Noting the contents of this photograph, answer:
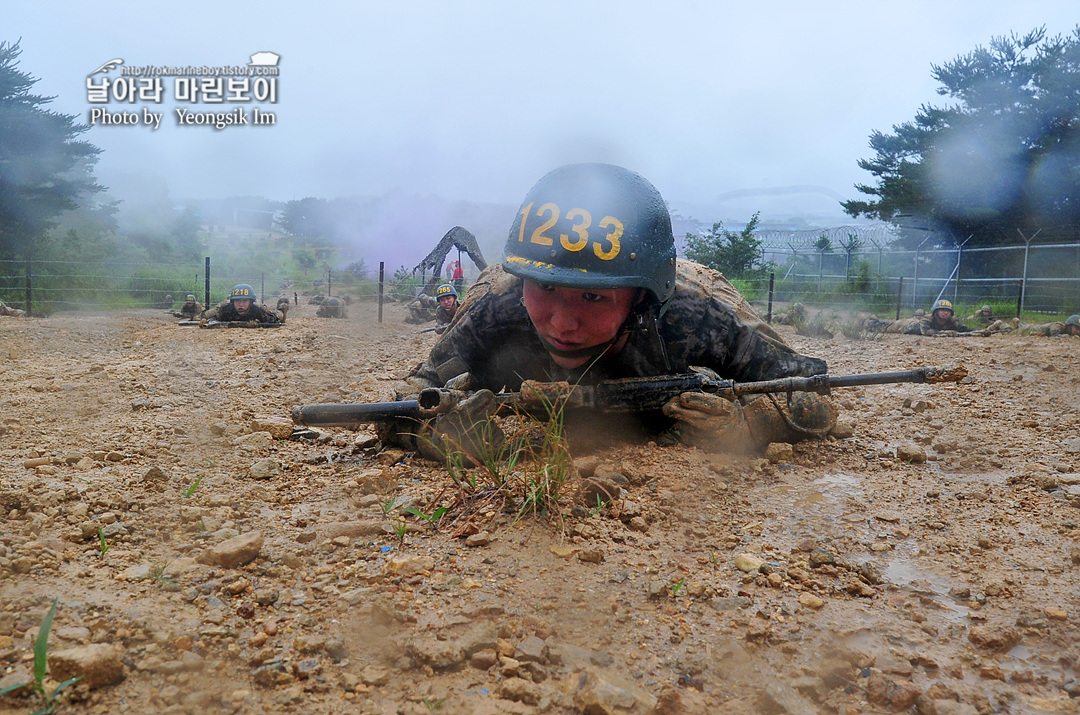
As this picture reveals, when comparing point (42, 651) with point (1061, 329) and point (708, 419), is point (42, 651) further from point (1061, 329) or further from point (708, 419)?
point (1061, 329)

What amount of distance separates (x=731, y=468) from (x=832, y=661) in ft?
4.87

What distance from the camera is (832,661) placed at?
1.57 metres

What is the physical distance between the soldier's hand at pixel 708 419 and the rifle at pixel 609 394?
0.06m

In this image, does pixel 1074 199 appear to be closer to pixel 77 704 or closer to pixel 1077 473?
pixel 1077 473

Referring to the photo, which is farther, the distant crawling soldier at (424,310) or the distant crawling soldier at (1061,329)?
the distant crawling soldier at (424,310)

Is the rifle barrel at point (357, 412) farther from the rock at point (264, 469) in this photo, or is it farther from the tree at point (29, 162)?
the tree at point (29, 162)

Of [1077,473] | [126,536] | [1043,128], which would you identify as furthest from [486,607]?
[1043,128]

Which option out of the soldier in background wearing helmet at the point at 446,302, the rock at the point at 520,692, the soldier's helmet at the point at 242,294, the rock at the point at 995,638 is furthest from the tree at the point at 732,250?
the rock at the point at 520,692

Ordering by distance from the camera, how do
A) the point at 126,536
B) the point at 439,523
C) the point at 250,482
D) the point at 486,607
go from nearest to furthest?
the point at 486,607
the point at 126,536
the point at 439,523
the point at 250,482

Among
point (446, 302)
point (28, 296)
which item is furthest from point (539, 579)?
point (28, 296)

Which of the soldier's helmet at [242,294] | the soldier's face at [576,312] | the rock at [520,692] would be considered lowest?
the rock at [520,692]

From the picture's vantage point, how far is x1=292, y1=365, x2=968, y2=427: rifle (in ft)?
9.81

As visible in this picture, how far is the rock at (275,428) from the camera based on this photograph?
351 centimetres

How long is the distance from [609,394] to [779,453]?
82 cm
